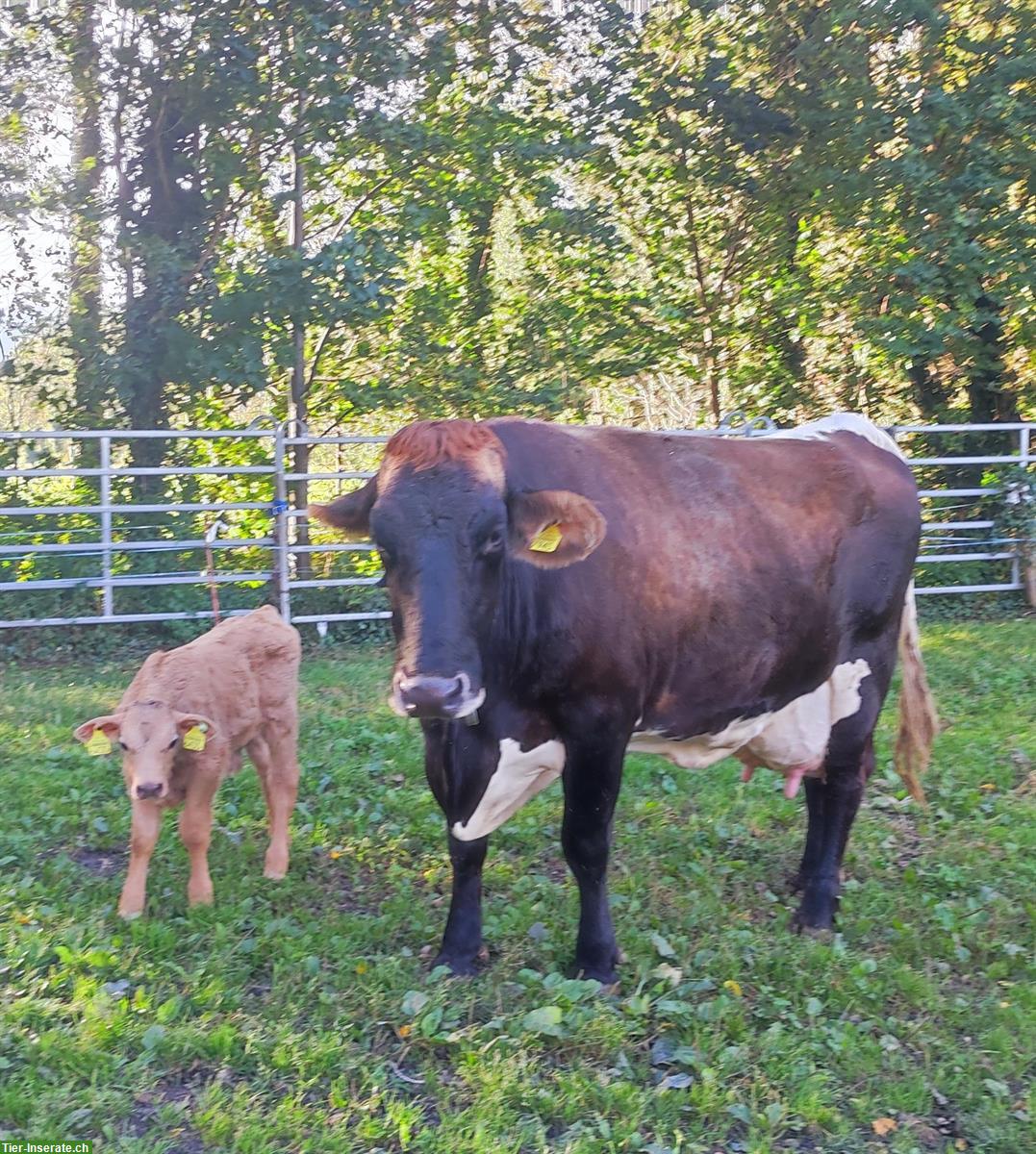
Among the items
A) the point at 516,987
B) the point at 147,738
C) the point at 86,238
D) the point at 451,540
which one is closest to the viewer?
the point at 451,540

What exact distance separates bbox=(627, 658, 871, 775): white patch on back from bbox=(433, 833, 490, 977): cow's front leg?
2.77ft

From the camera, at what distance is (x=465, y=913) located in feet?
13.3

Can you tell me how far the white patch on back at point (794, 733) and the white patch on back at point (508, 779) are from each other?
62 centimetres

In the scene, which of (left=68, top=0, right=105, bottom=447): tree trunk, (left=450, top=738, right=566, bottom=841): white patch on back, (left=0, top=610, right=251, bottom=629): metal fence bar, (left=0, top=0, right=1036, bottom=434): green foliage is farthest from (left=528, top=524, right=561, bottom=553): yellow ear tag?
(left=68, top=0, right=105, bottom=447): tree trunk

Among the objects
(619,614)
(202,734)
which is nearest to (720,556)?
(619,614)

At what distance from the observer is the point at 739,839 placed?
5355 mm

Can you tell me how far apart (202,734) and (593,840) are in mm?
1466

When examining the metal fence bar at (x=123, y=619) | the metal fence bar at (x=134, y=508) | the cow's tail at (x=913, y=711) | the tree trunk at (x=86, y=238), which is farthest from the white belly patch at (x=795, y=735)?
the tree trunk at (x=86, y=238)

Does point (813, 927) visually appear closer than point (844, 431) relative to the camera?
Yes

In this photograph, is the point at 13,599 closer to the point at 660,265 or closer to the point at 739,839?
the point at 739,839

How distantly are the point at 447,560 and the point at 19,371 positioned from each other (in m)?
8.90

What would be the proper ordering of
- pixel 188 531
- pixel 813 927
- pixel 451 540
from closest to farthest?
pixel 451 540
pixel 813 927
pixel 188 531

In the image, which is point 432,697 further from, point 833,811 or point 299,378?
point 299,378

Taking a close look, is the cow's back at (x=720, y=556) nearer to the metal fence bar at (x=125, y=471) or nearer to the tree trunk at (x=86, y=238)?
the metal fence bar at (x=125, y=471)
